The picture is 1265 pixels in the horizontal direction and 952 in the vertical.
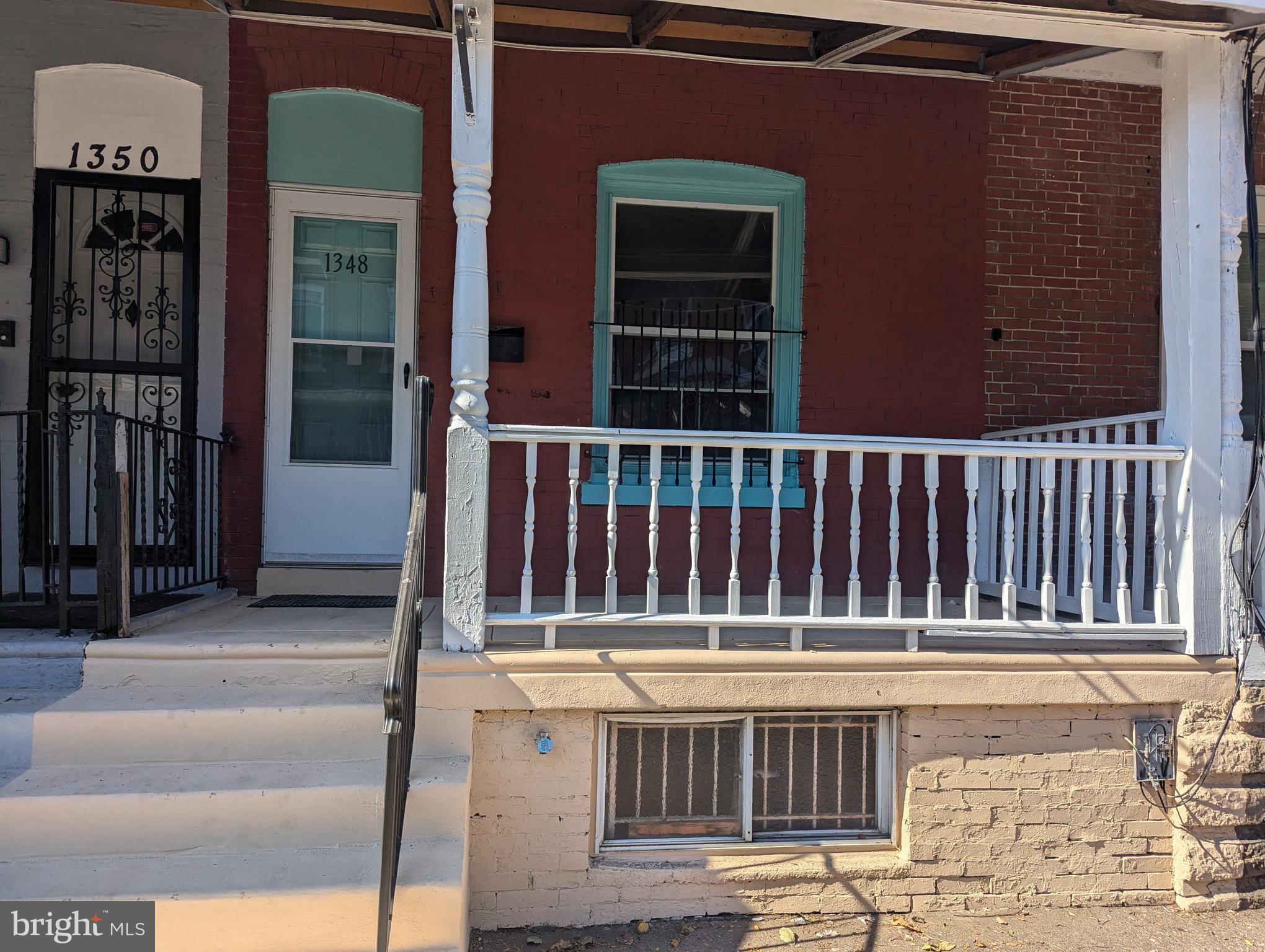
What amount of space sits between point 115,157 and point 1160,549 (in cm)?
568

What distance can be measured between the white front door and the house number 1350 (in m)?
0.69

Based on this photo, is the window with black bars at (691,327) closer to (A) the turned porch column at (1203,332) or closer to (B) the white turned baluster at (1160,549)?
(B) the white turned baluster at (1160,549)

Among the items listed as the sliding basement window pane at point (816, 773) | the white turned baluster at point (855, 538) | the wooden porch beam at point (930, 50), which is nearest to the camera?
the white turned baluster at point (855, 538)

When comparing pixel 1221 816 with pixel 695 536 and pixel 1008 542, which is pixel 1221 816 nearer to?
pixel 1008 542

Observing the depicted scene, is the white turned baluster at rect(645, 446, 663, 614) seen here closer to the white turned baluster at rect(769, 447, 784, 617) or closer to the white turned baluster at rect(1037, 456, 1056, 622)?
the white turned baluster at rect(769, 447, 784, 617)

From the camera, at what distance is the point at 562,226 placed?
5.14 m

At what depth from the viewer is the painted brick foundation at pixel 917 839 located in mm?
3668

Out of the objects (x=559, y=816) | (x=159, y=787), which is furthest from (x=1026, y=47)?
(x=159, y=787)

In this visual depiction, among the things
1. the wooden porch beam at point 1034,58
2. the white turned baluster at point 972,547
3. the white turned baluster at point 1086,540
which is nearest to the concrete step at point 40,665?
the white turned baluster at point 972,547

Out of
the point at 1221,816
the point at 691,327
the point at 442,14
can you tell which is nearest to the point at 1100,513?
the point at 1221,816

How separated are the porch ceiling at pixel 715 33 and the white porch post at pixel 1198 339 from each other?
592mm

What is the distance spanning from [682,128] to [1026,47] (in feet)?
6.44

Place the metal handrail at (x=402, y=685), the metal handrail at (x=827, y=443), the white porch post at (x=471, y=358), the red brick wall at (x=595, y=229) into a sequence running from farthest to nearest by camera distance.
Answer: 1. the red brick wall at (x=595, y=229)
2. the metal handrail at (x=827, y=443)
3. the white porch post at (x=471, y=358)
4. the metal handrail at (x=402, y=685)

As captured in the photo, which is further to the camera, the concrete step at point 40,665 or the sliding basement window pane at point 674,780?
the sliding basement window pane at point 674,780
